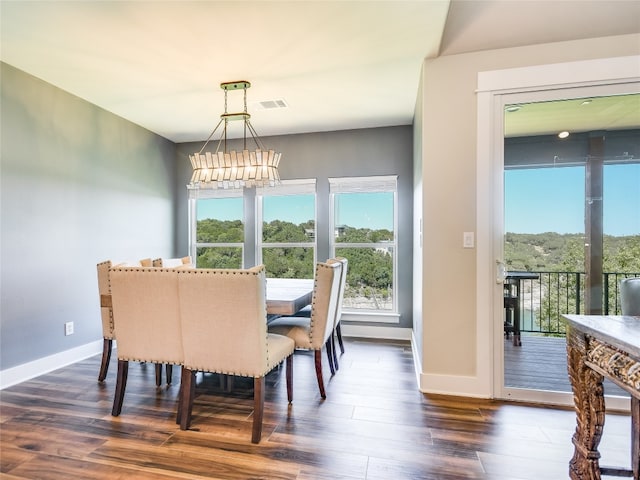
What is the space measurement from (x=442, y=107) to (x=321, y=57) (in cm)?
102

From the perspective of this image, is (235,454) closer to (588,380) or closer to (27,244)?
(588,380)

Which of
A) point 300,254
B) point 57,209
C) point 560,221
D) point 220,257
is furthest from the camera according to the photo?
point 220,257

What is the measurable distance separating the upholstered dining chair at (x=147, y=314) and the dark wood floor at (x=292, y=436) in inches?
17.7

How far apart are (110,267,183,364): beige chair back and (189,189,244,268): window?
8.52 ft

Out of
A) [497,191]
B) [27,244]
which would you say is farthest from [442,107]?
[27,244]

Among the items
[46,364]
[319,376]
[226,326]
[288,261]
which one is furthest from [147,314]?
[288,261]

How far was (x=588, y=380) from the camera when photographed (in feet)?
4.70

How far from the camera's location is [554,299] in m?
2.58

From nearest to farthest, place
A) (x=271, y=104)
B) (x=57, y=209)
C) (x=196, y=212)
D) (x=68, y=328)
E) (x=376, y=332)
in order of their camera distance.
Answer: (x=57, y=209)
(x=68, y=328)
(x=271, y=104)
(x=376, y=332)
(x=196, y=212)

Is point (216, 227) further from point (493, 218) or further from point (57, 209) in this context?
point (493, 218)

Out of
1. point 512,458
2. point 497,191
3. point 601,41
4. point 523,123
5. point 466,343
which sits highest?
point 601,41

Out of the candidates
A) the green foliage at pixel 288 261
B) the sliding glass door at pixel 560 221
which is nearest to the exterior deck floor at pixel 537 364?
the sliding glass door at pixel 560 221

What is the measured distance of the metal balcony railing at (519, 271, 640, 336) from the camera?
96.6 inches

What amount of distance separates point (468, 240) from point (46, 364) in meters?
3.83
